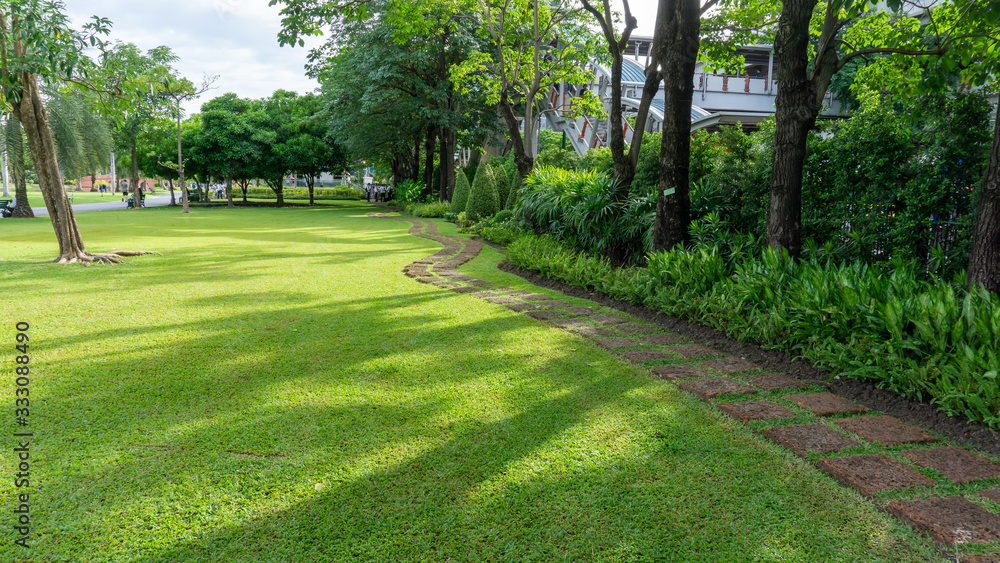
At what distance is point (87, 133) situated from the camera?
78.3 ft

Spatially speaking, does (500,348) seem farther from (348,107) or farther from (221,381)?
(348,107)

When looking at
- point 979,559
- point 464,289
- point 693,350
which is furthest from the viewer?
point 464,289

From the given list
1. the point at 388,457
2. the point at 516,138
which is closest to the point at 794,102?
the point at 388,457

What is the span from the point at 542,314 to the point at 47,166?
813cm

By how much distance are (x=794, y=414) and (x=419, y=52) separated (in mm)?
21939

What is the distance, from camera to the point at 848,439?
314 centimetres

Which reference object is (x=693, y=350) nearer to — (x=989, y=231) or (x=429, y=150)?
(x=989, y=231)

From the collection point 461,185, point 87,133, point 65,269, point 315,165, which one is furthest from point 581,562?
point 315,165

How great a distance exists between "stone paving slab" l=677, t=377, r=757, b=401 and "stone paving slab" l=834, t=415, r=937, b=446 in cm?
64

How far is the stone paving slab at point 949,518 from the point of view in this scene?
90.2 inches

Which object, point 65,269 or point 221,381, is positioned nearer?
point 221,381

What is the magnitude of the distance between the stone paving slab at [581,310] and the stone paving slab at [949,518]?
12.6ft

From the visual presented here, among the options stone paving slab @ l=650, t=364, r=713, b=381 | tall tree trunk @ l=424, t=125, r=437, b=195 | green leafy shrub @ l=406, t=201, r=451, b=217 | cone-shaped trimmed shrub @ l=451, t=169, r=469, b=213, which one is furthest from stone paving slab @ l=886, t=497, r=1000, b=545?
tall tree trunk @ l=424, t=125, r=437, b=195

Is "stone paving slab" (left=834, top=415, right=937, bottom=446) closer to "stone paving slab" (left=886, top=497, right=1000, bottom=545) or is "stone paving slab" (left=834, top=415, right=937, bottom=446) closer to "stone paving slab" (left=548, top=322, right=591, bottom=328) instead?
"stone paving slab" (left=886, top=497, right=1000, bottom=545)
